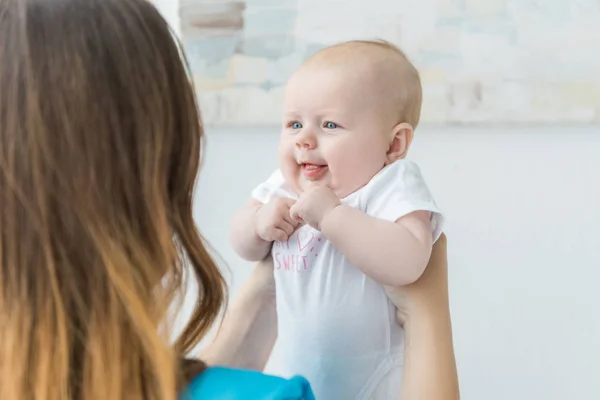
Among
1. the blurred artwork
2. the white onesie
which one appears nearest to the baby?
the white onesie

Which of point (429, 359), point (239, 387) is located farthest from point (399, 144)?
point (239, 387)

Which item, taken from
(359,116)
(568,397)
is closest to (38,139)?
(359,116)

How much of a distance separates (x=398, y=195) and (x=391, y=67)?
0.19m

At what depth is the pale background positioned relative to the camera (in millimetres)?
1479

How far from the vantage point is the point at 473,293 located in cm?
154

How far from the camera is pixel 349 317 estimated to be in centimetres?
92

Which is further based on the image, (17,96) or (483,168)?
(483,168)

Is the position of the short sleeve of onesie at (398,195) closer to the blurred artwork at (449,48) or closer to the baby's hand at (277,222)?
the baby's hand at (277,222)

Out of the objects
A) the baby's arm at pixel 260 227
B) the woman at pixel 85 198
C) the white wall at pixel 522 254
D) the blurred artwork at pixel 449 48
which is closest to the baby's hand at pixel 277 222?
the baby's arm at pixel 260 227

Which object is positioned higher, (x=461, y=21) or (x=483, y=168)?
(x=461, y=21)

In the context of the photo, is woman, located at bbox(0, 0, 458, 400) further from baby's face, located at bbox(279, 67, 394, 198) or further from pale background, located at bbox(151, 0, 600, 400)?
pale background, located at bbox(151, 0, 600, 400)

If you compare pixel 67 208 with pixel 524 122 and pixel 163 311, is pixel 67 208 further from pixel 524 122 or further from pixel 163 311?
pixel 524 122

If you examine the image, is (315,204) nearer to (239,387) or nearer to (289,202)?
(289,202)

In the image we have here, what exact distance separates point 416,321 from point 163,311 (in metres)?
0.34
